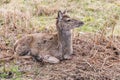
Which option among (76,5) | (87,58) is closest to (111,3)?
(76,5)

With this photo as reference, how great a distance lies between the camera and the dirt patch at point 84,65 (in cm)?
728

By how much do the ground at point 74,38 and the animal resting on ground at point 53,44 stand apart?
0.39ft

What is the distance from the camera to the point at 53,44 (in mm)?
7809

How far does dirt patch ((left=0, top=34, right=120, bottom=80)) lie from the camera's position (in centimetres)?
728

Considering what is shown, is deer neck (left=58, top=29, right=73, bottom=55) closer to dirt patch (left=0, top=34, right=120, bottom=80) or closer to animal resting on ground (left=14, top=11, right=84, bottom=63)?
animal resting on ground (left=14, top=11, right=84, bottom=63)

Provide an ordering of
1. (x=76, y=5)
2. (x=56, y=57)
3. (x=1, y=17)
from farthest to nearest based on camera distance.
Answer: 1. (x=76, y=5)
2. (x=1, y=17)
3. (x=56, y=57)

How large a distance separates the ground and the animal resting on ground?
0.12 metres

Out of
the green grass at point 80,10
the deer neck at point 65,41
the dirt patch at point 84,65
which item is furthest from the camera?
the green grass at point 80,10

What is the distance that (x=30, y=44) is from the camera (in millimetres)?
7949

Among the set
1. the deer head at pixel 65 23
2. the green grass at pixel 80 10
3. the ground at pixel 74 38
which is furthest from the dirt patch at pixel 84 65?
the green grass at pixel 80 10

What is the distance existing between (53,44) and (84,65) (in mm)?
656

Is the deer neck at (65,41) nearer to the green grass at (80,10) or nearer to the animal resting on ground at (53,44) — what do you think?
the animal resting on ground at (53,44)

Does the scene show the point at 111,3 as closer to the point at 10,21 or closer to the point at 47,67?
the point at 10,21

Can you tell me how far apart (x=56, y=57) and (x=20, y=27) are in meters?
2.14
